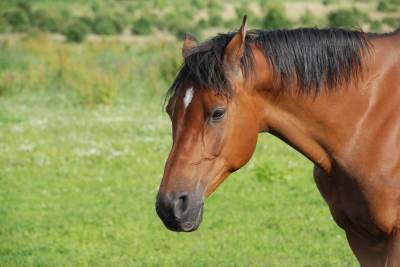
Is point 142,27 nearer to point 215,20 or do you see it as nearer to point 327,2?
point 215,20

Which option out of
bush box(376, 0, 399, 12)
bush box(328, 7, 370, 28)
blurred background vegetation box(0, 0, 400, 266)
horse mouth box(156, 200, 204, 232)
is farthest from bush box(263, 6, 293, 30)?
horse mouth box(156, 200, 204, 232)

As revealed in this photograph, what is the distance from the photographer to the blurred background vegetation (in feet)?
26.2

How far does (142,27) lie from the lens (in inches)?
1367

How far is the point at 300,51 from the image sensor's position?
4836 mm

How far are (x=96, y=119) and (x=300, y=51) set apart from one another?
11.1 meters

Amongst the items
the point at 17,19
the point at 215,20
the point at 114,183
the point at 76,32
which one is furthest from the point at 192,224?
the point at 215,20

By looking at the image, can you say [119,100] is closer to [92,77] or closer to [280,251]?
[92,77]

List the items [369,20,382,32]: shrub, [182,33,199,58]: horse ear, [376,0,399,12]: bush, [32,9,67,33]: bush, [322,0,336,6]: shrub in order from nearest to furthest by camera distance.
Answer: [182,33,199,58]: horse ear
[369,20,382,32]: shrub
[32,9,67,33]: bush
[376,0,399,12]: bush
[322,0,336,6]: shrub

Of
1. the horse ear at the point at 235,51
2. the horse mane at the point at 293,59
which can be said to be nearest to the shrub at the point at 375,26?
the horse mane at the point at 293,59

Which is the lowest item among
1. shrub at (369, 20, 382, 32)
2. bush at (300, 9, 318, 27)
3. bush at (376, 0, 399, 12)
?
bush at (300, 9, 318, 27)

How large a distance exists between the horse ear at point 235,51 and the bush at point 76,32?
2580 centimetres

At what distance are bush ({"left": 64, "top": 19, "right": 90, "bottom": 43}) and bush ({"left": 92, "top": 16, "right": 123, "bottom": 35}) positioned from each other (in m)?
1.15

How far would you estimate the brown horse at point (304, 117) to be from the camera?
4.48m

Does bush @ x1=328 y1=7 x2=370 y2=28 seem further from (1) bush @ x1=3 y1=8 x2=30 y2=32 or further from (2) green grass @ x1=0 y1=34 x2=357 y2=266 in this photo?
(2) green grass @ x1=0 y1=34 x2=357 y2=266
